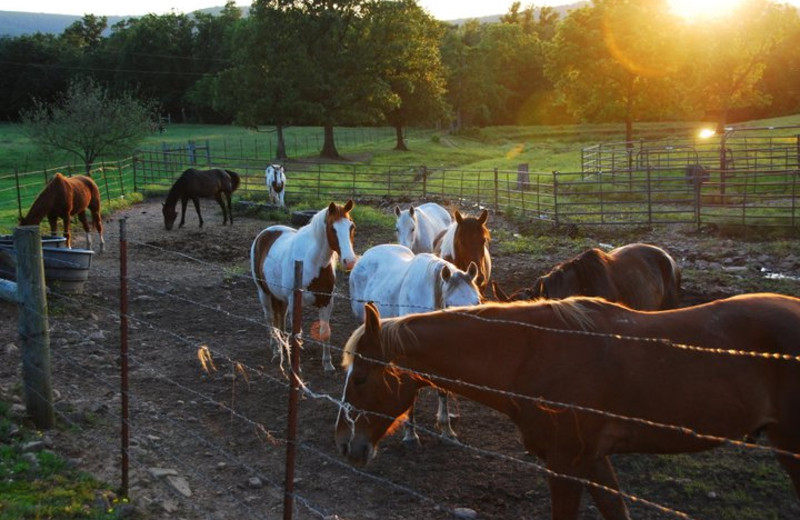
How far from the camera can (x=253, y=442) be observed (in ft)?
18.5

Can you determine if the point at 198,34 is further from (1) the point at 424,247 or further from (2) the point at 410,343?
(2) the point at 410,343

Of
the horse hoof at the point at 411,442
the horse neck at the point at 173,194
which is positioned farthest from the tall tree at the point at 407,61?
the horse hoof at the point at 411,442

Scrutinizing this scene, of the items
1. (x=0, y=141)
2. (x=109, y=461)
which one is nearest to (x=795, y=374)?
(x=109, y=461)

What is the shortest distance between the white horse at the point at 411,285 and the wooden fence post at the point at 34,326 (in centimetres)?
228

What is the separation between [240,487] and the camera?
4879 millimetres

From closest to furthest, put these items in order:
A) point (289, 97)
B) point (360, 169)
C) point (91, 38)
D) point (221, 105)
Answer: point (360, 169)
point (289, 97)
point (221, 105)
point (91, 38)

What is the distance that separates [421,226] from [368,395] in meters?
6.81

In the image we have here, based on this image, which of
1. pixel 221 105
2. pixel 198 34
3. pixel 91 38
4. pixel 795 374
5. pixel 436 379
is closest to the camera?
pixel 795 374

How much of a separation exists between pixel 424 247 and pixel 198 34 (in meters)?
61.6

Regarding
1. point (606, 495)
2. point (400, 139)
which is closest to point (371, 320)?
point (606, 495)

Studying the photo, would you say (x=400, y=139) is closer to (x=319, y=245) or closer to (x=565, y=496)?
(x=319, y=245)

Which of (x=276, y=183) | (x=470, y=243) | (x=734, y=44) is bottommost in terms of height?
(x=470, y=243)

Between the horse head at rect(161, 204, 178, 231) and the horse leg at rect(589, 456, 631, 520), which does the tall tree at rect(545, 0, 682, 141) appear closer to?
the horse head at rect(161, 204, 178, 231)

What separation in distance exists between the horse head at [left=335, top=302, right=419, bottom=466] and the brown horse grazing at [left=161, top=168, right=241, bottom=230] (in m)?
14.0
